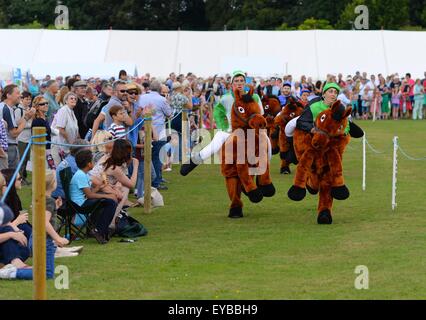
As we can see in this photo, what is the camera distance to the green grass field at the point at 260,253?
9.69 metres

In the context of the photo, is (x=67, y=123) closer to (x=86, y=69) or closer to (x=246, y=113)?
(x=246, y=113)

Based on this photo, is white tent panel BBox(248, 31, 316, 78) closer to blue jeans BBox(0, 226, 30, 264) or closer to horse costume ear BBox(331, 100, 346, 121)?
horse costume ear BBox(331, 100, 346, 121)

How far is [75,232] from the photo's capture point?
13117 millimetres

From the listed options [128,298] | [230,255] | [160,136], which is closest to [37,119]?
[160,136]

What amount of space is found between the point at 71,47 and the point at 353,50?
13428 millimetres

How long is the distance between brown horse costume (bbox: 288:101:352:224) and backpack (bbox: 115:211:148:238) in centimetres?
234

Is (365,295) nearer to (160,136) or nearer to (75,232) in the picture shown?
(75,232)

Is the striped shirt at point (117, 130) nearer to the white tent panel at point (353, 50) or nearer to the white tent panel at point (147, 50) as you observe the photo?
the white tent panel at point (147, 50)

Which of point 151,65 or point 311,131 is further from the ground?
point 151,65

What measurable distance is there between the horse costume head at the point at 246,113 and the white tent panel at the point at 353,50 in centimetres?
3242

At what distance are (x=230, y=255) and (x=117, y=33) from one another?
121 feet

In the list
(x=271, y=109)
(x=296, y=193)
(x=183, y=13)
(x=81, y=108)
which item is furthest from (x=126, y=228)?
(x=183, y=13)

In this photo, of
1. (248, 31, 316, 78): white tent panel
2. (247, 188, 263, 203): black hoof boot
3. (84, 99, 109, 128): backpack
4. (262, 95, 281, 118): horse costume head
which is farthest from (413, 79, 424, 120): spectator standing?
(247, 188, 263, 203): black hoof boot

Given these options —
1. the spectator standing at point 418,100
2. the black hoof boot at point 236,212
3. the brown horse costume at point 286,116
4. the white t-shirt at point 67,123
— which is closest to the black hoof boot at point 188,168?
the black hoof boot at point 236,212
